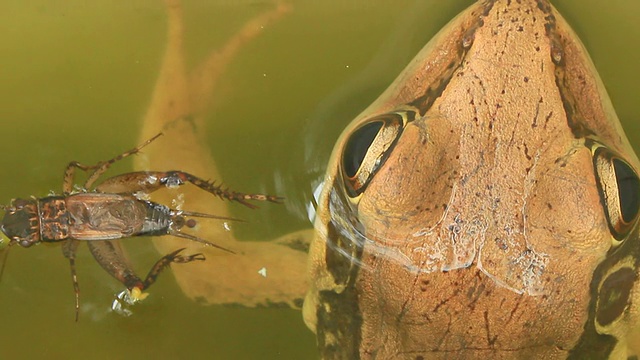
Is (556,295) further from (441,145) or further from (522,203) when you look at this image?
(441,145)

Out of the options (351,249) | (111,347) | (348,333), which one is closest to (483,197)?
(351,249)

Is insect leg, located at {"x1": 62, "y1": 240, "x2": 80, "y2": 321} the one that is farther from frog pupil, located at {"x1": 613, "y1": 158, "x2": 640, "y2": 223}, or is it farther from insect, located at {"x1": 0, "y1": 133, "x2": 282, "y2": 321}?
frog pupil, located at {"x1": 613, "y1": 158, "x2": 640, "y2": 223}

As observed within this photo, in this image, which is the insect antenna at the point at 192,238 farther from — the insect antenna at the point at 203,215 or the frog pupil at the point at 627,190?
the frog pupil at the point at 627,190

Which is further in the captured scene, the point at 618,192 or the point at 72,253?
the point at 72,253

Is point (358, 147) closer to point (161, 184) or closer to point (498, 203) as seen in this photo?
point (498, 203)

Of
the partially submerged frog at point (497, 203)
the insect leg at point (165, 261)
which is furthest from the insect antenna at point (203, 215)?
the partially submerged frog at point (497, 203)

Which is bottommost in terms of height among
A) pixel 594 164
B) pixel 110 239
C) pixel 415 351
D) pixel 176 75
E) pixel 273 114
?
pixel 415 351

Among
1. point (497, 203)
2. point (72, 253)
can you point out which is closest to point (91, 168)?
point (72, 253)

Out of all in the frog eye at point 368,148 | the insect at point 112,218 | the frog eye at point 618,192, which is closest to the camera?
the frog eye at point 618,192
